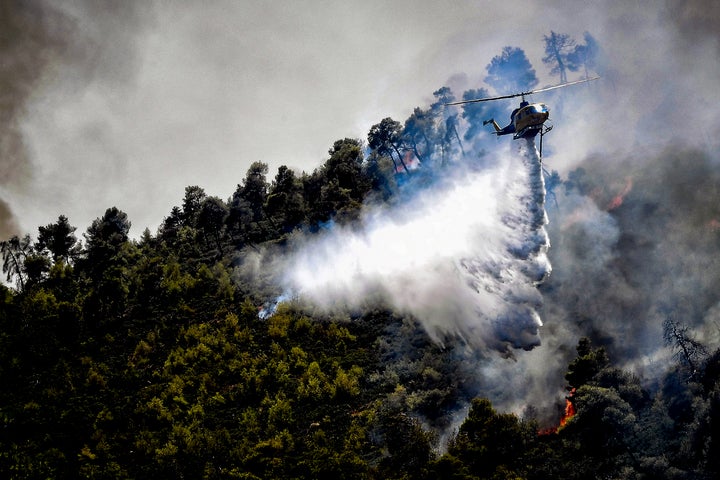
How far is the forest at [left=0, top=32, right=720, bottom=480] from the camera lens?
2834cm

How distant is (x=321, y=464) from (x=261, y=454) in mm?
4183

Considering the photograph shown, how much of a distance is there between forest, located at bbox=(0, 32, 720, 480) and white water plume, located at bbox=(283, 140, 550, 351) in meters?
2.54

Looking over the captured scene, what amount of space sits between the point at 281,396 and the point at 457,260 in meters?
18.8

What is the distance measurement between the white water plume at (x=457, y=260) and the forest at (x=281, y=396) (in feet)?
8.33

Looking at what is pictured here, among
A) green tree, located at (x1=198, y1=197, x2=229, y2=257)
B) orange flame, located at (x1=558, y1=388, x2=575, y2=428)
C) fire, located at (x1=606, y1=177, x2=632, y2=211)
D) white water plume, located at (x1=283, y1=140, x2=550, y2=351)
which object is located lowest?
orange flame, located at (x1=558, y1=388, x2=575, y2=428)

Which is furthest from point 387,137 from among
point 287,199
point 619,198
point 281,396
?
point 281,396

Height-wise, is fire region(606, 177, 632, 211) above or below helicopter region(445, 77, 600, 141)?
above

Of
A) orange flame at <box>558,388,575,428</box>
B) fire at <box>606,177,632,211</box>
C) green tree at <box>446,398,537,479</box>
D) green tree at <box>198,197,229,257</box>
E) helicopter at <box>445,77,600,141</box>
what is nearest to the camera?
green tree at <box>446,398,537,479</box>

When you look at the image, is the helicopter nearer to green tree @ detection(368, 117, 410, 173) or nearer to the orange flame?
the orange flame

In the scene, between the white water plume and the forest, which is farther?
the white water plume

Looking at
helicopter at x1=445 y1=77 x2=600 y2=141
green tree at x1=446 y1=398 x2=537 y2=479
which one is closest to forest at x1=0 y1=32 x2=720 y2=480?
green tree at x1=446 y1=398 x2=537 y2=479

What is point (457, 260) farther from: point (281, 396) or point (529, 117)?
point (281, 396)

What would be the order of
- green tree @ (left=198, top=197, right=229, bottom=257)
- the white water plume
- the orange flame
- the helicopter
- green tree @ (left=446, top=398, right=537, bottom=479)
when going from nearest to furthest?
green tree @ (left=446, top=398, right=537, bottom=479) → the helicopter → the orange flame → the white water plume → green tree @ (left=198, top=197, right=229, bottom=257)

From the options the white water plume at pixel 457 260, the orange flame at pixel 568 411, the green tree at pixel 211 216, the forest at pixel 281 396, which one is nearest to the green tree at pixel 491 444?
the forest at pixel 281 396
